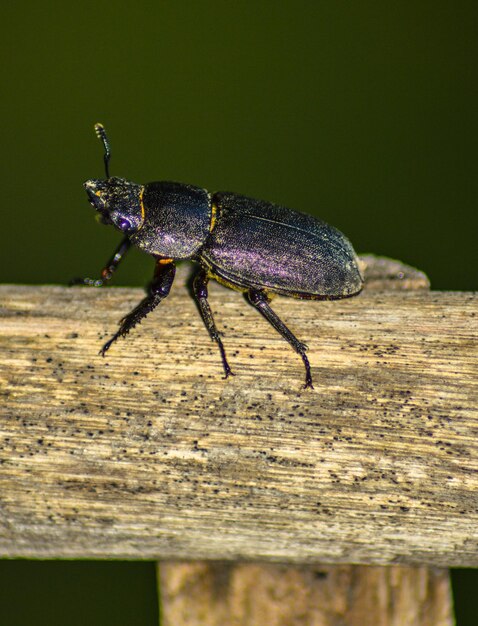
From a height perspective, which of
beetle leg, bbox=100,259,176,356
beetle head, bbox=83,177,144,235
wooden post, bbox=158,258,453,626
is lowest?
wooden post, bbox=158,258,453,626

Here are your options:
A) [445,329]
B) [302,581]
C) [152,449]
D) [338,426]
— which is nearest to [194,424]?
[152,449]

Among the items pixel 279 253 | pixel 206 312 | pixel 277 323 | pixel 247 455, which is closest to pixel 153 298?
pixel 206 312

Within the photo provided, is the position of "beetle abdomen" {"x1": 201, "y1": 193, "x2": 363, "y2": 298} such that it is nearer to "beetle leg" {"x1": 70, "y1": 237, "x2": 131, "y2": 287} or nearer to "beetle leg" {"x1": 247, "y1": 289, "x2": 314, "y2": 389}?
"beetle leg" {"x1": 247, "y1": 289, "x2": 314, "y2": 389}

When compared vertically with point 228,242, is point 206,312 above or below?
below

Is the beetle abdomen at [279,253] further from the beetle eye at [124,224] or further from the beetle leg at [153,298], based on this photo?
the beetle eye at [124,224]

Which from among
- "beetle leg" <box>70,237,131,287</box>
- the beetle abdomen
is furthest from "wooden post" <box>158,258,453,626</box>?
"beetle leg" <box>70,237,131,287</box>

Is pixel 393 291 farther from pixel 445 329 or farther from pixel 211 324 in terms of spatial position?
pixel 211 324

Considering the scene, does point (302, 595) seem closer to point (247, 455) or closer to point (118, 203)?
point (247, 455)
